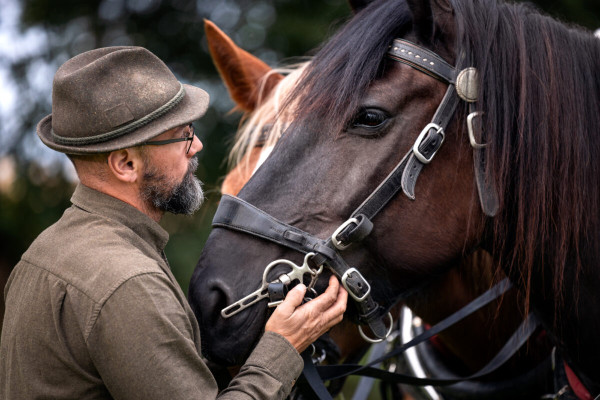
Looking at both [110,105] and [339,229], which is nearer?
[110,105]

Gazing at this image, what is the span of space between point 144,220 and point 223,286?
280mm

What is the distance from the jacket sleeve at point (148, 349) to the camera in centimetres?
139

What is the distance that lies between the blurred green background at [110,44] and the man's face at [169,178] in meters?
3.97

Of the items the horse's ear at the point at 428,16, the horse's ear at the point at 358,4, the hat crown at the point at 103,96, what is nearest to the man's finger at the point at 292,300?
the hat crown at the point at 103,96

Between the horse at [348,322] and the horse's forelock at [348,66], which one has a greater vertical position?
the horse's forelock at [348,66]

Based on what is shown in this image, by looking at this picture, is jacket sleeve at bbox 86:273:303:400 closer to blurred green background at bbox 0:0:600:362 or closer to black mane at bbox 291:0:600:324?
black mane at bbox 291:0:600:324

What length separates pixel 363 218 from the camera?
1.79 m

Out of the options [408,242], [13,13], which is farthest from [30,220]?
[408,242]

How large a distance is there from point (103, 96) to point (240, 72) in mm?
1804

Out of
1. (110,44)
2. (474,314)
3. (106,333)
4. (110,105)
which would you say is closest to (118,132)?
(110,105)

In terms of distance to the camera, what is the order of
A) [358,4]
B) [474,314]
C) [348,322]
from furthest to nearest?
[474,314] → [358,4] → [348,322]

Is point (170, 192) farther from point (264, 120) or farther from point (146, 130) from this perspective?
point (264, 120)

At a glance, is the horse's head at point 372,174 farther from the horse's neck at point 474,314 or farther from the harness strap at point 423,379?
the horse's neck at point 474,314

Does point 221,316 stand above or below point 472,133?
below
